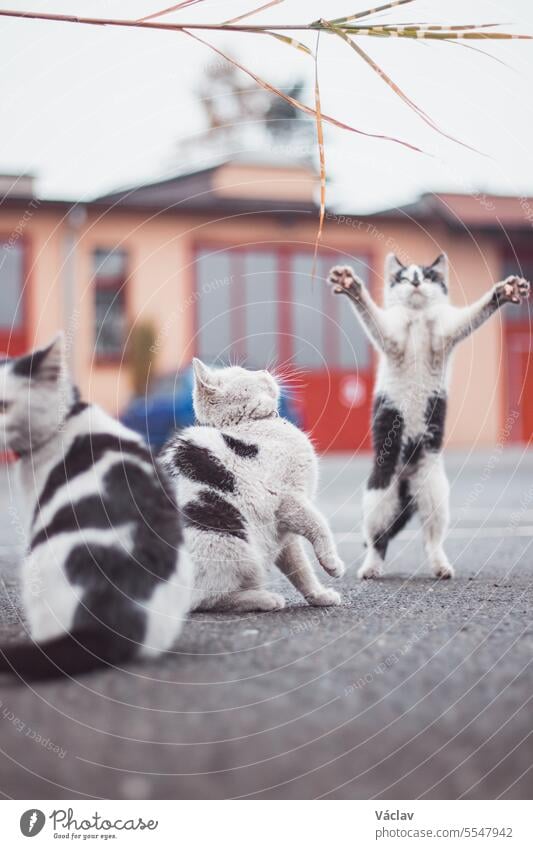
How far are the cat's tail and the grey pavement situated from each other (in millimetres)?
28

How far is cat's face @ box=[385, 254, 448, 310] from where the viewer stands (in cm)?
252

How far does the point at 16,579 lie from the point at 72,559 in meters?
1.13

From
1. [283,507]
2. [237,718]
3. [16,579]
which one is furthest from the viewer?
[16,579]

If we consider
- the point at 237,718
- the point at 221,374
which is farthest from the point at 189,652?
the point at 221,374

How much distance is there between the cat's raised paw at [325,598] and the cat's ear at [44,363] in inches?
34.4

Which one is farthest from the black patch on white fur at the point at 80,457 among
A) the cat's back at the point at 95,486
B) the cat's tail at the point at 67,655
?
the cat's tail at the point at 67,655

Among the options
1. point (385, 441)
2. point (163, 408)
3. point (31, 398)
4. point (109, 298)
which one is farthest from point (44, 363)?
point (109, 298)

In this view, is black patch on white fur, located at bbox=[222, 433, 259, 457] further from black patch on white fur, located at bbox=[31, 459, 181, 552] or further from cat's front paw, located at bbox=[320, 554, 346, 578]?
black patch on white fur, located at bbox=[31, 459, 181, 552]

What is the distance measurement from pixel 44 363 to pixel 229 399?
69 cm

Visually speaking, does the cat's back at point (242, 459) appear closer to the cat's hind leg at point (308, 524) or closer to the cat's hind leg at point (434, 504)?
the cat's hind leg at point (308, 524)

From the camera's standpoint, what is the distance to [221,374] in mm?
2164

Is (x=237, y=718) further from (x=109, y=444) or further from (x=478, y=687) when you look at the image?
(x=109, y=444)

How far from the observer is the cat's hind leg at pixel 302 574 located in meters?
2.03
